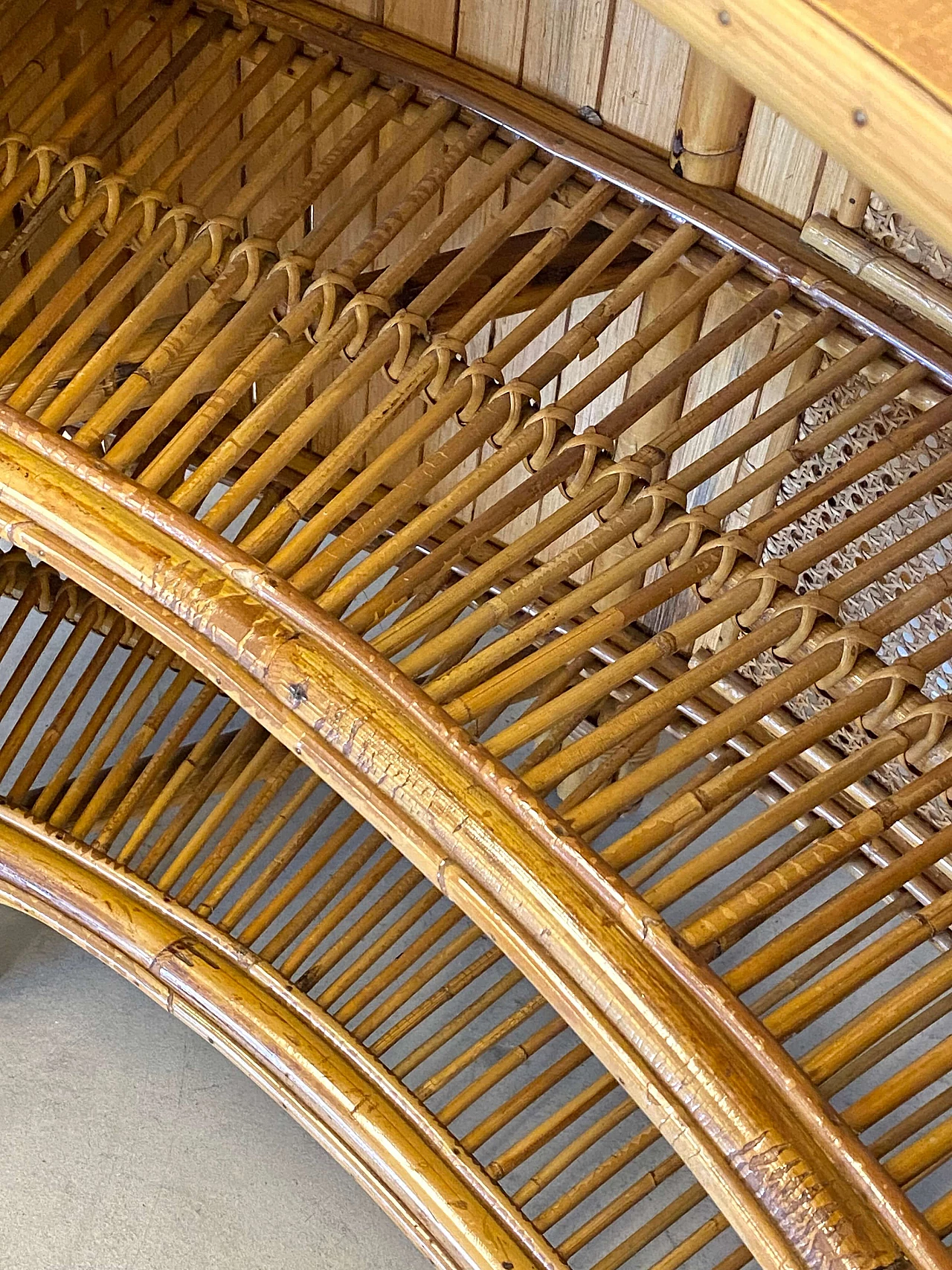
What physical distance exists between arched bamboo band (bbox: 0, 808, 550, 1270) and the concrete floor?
9.9 inches

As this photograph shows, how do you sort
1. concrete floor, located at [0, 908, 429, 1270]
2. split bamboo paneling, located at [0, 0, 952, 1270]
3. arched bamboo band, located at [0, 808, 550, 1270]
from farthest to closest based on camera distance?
concrete floor, located at [0, 908, 429, 1270], arched bamboo band, located at [0, 808, 550, 1270], split bamboo paneling, located at [0, 0, 952, 1270]

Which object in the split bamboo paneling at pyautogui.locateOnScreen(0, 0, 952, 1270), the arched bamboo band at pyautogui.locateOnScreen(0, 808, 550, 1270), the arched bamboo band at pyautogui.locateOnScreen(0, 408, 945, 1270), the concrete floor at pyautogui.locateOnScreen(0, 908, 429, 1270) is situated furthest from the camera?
the concrete floor at pyautogui.locateOnScreen(0, 908, 429, 1270)

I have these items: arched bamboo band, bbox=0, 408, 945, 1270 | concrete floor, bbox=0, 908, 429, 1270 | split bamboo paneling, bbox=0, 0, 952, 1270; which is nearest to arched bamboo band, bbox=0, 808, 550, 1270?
split bamboo paneling, bbox=0, 0, 952, 1270

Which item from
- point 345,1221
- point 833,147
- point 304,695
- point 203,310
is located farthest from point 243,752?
point 833,147

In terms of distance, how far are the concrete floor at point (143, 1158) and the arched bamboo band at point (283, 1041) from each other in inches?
9.9

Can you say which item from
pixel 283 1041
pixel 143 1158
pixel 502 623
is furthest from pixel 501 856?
pixel 143 1158

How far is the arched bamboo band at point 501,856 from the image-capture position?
0.70 m

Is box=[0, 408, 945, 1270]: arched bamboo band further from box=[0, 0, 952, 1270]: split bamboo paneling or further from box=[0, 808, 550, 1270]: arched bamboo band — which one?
box=[0, 808, 550, 1270]: arched bamboo band

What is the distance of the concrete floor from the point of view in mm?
1466

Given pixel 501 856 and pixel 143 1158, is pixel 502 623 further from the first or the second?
pixel 143 1158

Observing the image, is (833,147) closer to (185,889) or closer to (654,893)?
(654,893)

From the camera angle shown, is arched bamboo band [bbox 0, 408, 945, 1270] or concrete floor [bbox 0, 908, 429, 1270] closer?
arched bamboo band [bbox 0, 408, 945, 1270]

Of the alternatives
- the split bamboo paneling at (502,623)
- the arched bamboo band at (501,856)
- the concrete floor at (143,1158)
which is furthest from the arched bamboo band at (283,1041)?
the arched bamboo band at (501,856)

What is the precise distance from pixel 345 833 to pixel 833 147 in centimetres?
110
